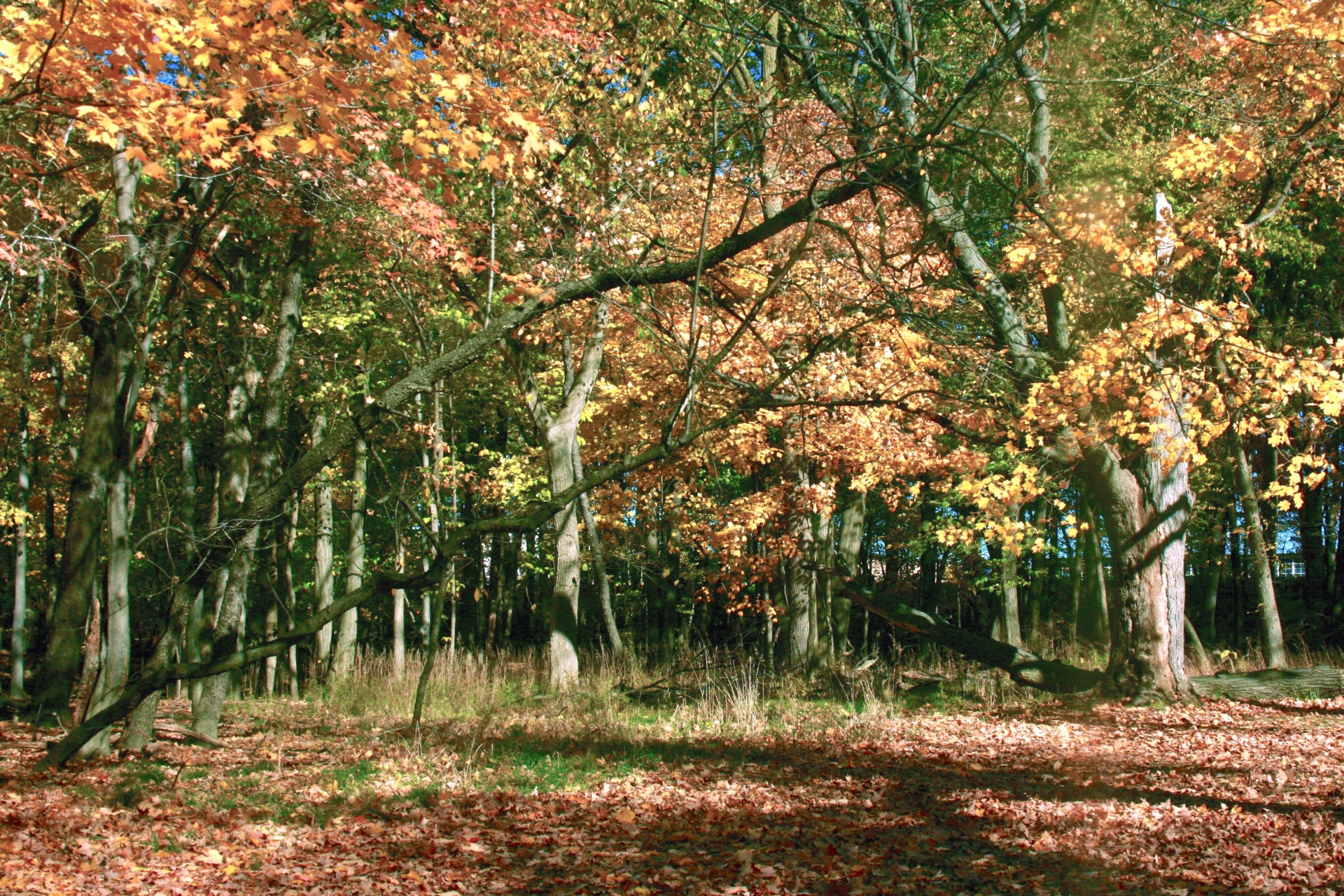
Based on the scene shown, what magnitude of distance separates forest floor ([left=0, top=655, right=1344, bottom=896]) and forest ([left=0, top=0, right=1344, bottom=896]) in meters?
0.05

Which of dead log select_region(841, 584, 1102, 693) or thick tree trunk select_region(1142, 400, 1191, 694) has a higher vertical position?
thick tree trunk select_region(1142, 400, 1191, 694)

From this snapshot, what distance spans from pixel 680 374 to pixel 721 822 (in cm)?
311

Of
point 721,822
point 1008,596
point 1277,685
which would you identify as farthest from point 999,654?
point 1008,596

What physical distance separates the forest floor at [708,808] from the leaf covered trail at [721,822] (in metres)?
0.02

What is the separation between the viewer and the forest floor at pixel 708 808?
413 centimetres

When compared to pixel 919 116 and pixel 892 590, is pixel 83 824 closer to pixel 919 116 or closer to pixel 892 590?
pixel 919 116

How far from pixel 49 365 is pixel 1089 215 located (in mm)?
12586

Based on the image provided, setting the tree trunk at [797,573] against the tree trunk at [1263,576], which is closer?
the tree trunk at [1263,576]

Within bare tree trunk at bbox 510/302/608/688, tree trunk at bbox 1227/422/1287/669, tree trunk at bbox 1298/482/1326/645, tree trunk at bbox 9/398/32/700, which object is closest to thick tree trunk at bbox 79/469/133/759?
bare tree trunk at bbox 510/302/608/688

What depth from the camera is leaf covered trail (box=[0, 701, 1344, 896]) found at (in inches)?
161

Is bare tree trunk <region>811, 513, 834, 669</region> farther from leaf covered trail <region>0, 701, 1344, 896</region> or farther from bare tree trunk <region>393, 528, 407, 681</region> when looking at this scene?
bare tree trunk <region>393, 528, 407, 681</region>

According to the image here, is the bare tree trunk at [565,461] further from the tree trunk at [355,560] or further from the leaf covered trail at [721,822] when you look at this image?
the leaf covered trail at [721,822]

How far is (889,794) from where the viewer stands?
6012mm

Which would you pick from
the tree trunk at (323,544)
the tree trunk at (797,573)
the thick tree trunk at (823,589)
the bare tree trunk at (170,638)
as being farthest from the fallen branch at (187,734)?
the tree trunk at (797,573)
